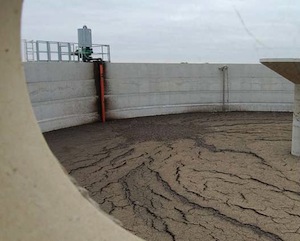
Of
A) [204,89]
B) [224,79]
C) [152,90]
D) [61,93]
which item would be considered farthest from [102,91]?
[224,79]

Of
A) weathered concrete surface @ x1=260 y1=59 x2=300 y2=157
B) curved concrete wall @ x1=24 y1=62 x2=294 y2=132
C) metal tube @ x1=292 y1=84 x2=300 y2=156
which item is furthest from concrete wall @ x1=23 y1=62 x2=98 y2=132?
metal tube @ x1=292 y1=84 x2=300 y2=156

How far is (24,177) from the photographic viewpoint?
153cm

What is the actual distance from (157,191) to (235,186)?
1.13 metres

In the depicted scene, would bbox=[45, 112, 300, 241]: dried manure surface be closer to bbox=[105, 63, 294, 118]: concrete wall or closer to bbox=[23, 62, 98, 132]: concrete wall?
bbox=[23, 62, 98, 132]: concrete wall

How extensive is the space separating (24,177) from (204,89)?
400 inches

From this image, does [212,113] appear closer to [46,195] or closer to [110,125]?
[110,125]

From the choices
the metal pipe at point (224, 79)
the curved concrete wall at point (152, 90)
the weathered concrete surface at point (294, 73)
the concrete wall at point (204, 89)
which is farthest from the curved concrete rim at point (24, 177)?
the metal pipe at point (224, 79)

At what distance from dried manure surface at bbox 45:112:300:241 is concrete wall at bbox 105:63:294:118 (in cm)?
191

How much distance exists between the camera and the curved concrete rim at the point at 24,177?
1.45m

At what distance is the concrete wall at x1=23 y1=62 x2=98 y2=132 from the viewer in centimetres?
809

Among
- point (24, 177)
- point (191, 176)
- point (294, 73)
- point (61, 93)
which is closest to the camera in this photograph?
point (24, 177)

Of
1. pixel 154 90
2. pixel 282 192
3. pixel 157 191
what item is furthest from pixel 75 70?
pixel 282 192

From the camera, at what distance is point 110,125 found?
9.20 metres

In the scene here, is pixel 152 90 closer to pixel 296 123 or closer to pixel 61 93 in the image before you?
pixel 61 93
